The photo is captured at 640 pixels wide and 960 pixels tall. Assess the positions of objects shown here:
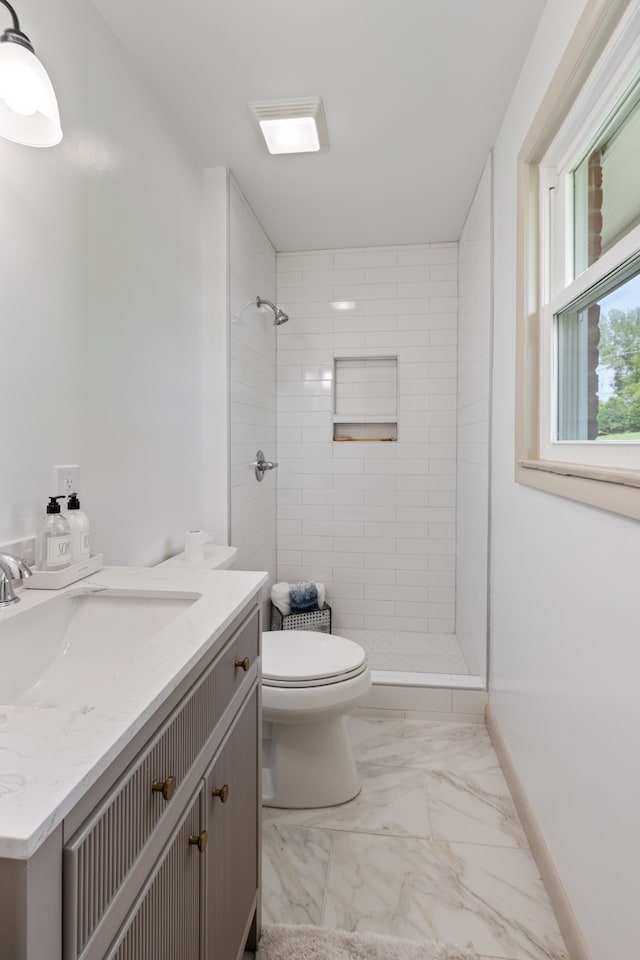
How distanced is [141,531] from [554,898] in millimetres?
1507

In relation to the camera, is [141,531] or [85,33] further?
[141,531]

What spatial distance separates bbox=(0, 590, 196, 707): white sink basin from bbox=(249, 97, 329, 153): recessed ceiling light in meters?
1.70

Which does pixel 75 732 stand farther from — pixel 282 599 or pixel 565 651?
pixel 282 599

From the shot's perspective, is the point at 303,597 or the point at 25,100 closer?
the point at 25,100

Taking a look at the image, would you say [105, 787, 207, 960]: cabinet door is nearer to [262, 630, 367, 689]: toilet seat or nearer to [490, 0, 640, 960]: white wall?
[490, 0, 640, 960]: white wall

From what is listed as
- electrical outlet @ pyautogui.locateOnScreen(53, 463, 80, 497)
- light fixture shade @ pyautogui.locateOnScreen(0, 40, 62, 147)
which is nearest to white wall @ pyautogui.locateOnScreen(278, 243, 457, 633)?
electrical outlet @ pyautogui.locateOnScreen(53, 463, 80, 497)

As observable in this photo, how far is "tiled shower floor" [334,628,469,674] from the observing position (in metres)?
2.63

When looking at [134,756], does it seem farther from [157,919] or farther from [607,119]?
[607,119]

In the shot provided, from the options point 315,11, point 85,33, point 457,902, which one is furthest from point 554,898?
point 85,33

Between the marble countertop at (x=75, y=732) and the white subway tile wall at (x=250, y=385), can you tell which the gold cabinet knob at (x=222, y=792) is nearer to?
the marble countertop at (x=75, y=732)

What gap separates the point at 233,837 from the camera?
1.01 m

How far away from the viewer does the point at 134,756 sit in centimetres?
62

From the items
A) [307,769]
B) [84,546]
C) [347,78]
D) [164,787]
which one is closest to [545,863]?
[307,769]

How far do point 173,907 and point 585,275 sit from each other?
1464 millimetres
